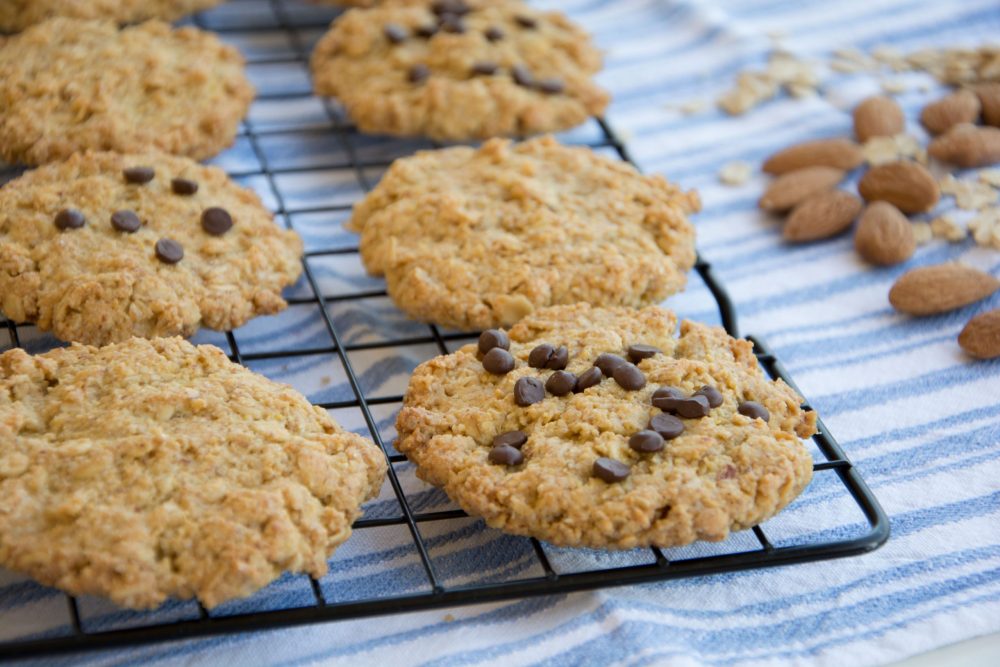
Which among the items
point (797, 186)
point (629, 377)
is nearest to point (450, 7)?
point (797, 186)

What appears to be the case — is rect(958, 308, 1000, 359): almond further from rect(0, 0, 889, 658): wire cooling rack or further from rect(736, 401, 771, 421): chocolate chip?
rect(736, 401, 771, 421): chocolate chip

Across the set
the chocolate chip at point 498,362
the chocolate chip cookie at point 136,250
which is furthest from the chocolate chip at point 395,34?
the chocolate chip at point 498,362

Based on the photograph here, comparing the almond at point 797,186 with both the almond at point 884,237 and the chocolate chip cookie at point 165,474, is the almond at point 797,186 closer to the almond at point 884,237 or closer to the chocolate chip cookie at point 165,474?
the almond at point 884,237

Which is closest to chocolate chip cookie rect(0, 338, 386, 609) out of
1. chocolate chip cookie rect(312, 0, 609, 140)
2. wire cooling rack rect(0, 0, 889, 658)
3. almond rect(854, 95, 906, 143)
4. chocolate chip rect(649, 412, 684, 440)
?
wire cooling rack rect(0, 0, 889, 658)

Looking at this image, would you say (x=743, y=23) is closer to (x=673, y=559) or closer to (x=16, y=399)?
(x=673, y=559)

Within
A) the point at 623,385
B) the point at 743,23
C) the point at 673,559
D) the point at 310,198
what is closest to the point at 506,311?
the point at 623,385
